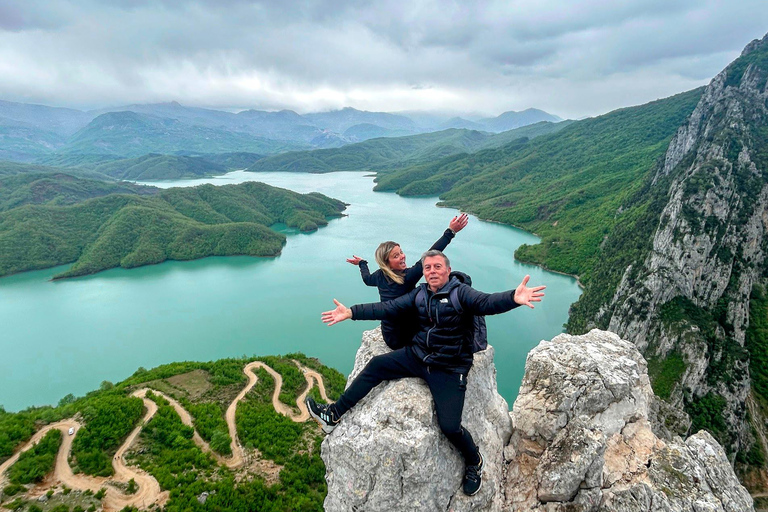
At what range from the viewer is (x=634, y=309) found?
37.6 m

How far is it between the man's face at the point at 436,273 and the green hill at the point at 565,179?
207ft

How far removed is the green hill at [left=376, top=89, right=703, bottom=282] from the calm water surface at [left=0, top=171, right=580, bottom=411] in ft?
30.9

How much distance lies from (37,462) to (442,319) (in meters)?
18.6

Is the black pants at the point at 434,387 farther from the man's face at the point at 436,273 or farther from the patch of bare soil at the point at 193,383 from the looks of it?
the patch of bare soil at the point at 193,383

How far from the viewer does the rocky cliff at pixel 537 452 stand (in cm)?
485

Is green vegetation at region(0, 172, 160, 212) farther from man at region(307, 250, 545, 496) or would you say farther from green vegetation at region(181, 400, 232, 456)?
man at region(307, 250, 545, 496)

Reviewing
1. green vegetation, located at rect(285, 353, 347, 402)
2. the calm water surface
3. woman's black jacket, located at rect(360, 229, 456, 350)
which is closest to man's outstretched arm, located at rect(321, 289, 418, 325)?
woman's black jacket, located at rect(360, 229, 456, 350)

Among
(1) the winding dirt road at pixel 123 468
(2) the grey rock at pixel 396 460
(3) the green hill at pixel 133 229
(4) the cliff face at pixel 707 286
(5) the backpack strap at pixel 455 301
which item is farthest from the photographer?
(3) the green hill at pixel 133 229

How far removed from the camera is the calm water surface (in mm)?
38625

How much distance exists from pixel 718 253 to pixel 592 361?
1658 inches

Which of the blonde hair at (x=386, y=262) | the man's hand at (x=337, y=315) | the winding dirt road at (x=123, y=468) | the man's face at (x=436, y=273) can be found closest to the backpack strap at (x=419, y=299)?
the man's face at (x=436, y=273)

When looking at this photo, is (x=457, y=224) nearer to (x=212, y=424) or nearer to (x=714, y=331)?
(x=212, y=424)

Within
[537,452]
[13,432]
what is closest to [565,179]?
[537,452]

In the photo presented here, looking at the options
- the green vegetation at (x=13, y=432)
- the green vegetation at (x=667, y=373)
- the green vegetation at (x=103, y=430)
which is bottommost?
the green vegetation at (x=667, y=373)
